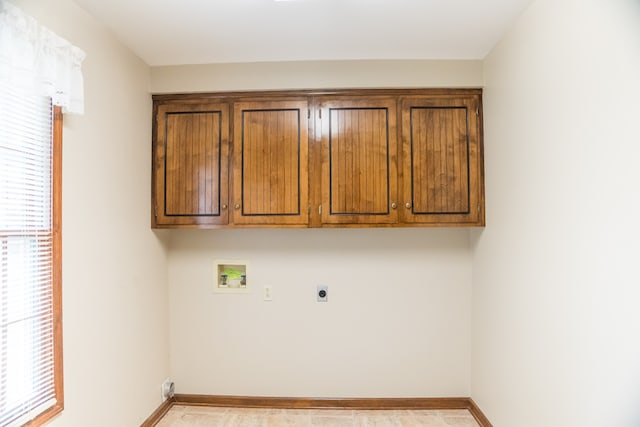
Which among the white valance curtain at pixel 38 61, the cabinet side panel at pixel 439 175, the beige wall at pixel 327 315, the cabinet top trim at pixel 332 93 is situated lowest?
the beige wall at pixel 327 315

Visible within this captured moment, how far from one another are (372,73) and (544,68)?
3.37 ft

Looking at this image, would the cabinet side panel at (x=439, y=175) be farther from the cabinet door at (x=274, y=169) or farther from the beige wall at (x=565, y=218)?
the cabinet door at (x=274, y=169)

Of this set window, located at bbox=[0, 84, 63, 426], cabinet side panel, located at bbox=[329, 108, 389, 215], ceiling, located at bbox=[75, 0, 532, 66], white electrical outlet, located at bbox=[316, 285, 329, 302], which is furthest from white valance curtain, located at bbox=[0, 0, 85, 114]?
white electrical outlet, located at bbox=[316, 285, 329, 302]

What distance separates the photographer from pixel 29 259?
1401mm

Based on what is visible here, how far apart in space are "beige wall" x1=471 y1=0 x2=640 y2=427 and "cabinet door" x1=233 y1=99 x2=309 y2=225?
4.08ft

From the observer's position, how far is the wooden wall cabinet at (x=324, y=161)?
229 cm

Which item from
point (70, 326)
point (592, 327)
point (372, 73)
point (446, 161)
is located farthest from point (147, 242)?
point (592, 327)

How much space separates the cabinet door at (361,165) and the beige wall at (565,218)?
65cm

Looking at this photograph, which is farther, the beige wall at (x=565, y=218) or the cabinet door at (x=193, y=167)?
the cabinet door at (x=193, y=167)

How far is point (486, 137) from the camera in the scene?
226 cm

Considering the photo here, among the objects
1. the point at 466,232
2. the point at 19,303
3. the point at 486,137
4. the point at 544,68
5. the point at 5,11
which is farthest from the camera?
the point at 466,232

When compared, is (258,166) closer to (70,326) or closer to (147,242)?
(147,242)

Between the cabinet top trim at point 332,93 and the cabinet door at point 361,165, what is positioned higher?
the cabinet top trim at point 332,93

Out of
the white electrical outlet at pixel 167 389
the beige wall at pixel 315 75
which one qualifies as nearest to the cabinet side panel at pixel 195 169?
the beige wall at pixel 315 75
